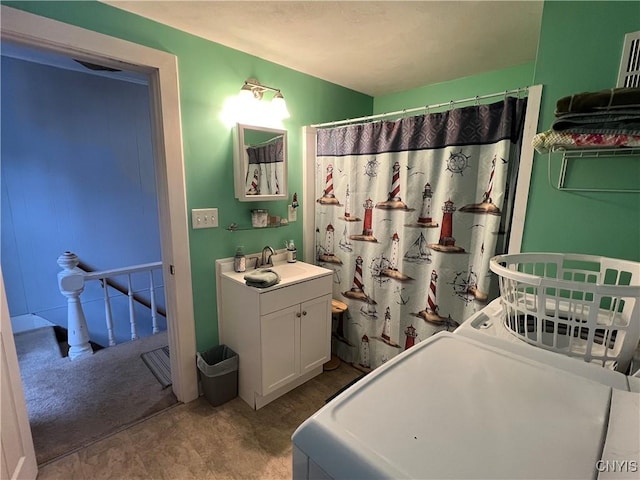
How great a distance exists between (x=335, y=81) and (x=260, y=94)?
80 centimetres

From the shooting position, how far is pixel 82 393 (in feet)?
6.86

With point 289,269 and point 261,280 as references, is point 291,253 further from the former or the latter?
point 261,280

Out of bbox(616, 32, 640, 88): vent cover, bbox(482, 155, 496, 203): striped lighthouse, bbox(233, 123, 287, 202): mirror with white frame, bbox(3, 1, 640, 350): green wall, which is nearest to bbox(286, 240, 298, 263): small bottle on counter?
bbox(3, 1, 640, 350): green wall

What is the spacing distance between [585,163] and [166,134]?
2060mm

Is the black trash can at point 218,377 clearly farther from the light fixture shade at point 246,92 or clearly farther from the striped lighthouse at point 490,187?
the striped lighthouse at point 490,187

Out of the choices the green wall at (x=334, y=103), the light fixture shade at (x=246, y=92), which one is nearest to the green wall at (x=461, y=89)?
the green wall at (x=334, y=103)

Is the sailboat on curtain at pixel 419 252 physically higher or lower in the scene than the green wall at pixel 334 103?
lower

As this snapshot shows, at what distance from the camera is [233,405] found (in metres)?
1.99

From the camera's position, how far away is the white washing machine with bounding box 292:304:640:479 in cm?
51

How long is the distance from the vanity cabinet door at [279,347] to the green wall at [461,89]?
2.02 meters

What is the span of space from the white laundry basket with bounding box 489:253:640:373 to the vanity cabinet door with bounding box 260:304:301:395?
4.21 ft

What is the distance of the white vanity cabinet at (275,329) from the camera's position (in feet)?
6.07

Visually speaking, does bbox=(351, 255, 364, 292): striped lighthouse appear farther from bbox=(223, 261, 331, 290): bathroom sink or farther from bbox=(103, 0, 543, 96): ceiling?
bbox=(103, 0, 543, 96): ceiling

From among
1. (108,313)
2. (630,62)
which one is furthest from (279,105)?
(108,313)
